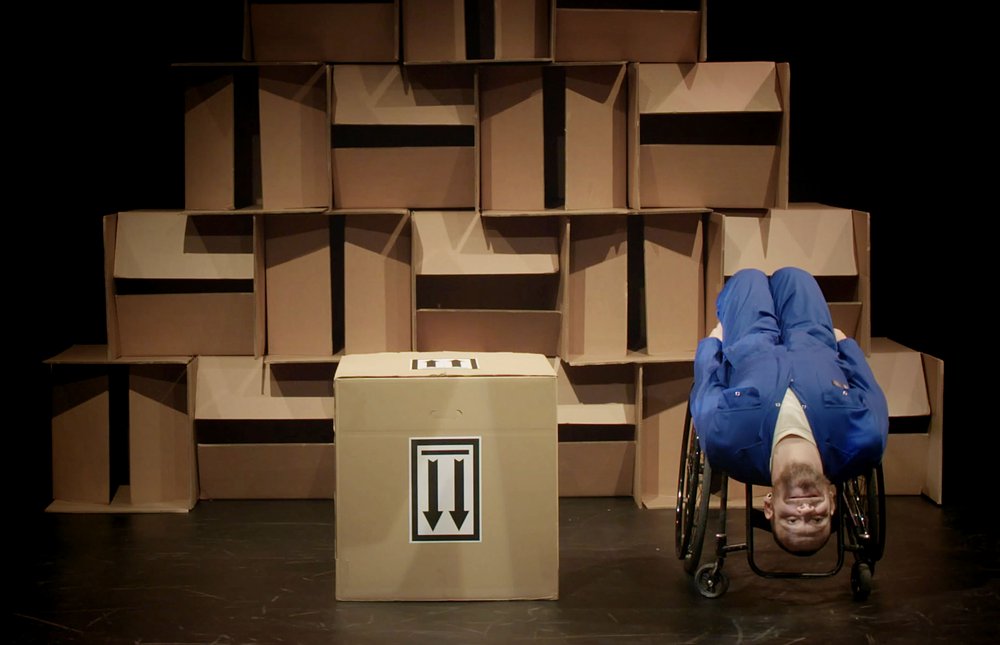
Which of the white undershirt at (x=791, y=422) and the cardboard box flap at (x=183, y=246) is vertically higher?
the cardboard box flap at (x=183, y=246)

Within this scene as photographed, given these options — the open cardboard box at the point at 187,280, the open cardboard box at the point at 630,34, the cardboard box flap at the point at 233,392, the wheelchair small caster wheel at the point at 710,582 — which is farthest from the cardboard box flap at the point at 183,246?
the wheelchair small caster wheel at the point at 710,582

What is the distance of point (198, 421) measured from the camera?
4852 millimetres

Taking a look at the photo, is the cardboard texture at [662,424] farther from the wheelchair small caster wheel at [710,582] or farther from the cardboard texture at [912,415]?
the wheelchair small caster wheel at [710,582]

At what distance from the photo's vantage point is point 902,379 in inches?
191

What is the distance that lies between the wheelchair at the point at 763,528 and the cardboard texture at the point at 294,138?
1725 millimetres

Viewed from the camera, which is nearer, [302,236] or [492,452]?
[492,452]

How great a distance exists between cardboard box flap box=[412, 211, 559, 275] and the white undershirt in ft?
4.77

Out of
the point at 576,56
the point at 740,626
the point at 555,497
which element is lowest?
the point at 740,626

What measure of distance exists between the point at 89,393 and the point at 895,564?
2.92m

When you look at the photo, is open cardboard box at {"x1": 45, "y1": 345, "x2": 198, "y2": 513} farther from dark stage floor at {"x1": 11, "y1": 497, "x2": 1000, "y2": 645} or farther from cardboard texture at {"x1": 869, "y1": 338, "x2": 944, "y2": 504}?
cardboard texture at {"x1": 869, "y1": 338, "x2": 944, "y2": 504}

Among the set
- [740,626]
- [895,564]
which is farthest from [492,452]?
[895,564]

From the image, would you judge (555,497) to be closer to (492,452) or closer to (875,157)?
(492,452)

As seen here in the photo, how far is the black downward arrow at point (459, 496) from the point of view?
379 centimetres

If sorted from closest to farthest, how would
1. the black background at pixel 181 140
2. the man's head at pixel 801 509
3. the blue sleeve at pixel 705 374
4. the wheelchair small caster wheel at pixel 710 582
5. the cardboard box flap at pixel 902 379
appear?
1. the man's head at pixel 801 509
2. the blue sleeve at pixel 705 374
3. the wheelchair small caster wheel at pixel 710 582
4. the cardboard box flap at pixel 902 379
5. the black background at pixel 181 140
